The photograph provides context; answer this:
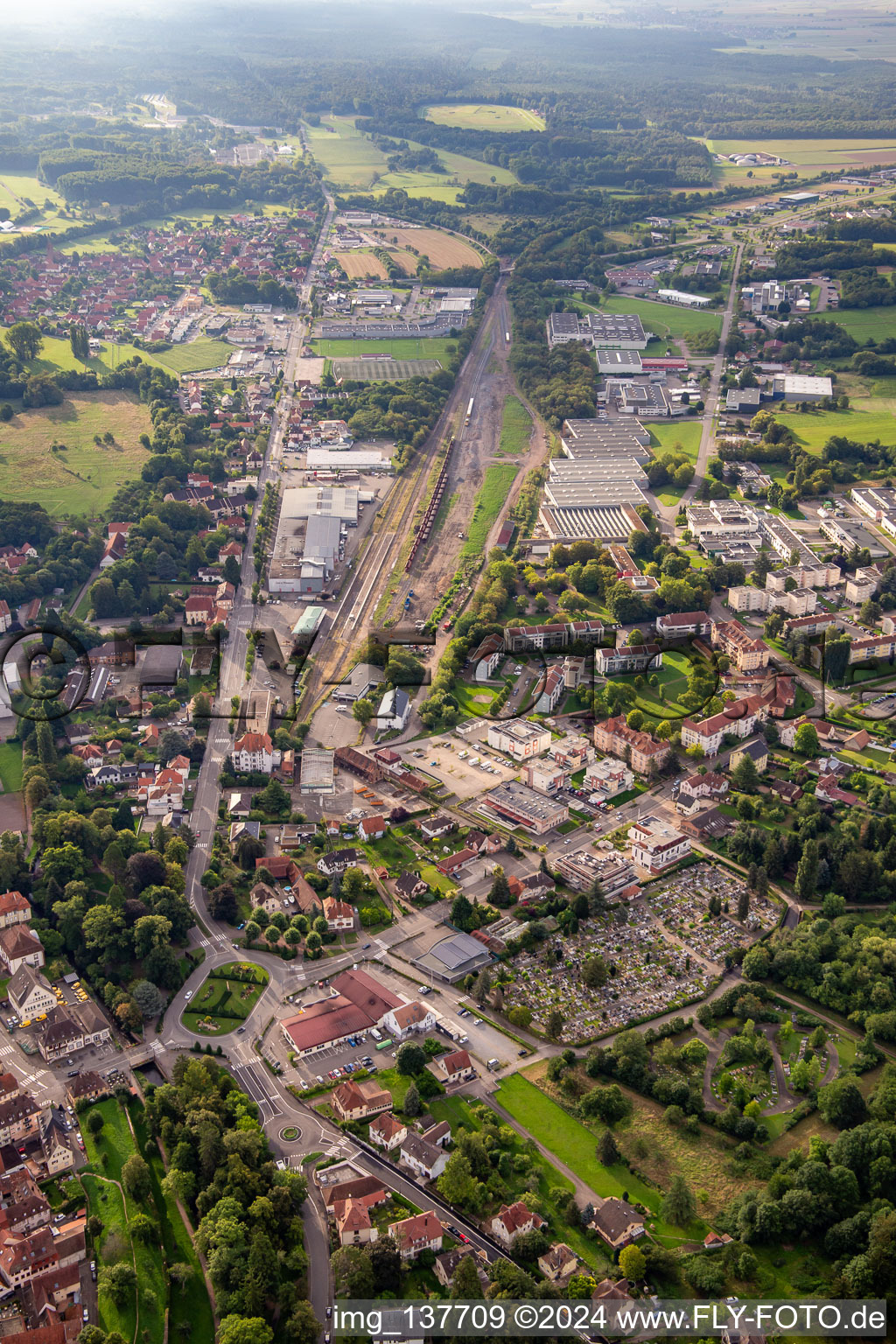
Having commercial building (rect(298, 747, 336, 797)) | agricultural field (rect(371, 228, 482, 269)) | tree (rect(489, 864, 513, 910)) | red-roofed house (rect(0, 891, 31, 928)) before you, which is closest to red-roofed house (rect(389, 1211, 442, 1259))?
tree (rect(489, 864, 513, 910))

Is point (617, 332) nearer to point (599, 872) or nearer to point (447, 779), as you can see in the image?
point (447, 779)

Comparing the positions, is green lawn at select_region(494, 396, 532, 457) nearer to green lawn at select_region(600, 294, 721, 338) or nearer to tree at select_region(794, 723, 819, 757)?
green lawn at select_region(600, 294, 721, 338)

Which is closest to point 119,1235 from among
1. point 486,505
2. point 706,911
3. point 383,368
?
point 706,911

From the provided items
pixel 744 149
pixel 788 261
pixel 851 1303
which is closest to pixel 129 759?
pixel 851 1303

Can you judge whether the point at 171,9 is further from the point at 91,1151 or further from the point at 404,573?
the point at 91,1151

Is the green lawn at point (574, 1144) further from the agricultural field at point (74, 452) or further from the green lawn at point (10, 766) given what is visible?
the agricultural field at point (74, 452)
